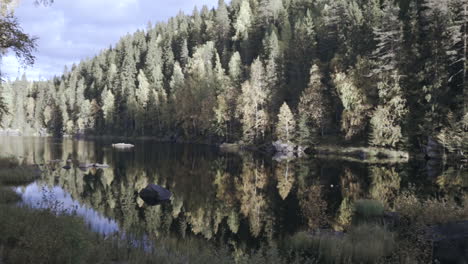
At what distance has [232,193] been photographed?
24.8 metres

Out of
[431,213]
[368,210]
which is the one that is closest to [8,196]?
[368,210]

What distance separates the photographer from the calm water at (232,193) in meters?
16.4

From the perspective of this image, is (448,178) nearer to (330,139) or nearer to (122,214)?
(122,214)

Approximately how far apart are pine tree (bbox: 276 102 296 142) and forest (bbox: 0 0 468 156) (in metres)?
0.18

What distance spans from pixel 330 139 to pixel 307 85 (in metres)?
12.6

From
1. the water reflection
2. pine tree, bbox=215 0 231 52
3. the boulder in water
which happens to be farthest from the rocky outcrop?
pine tree, bbox=215 0 231 52

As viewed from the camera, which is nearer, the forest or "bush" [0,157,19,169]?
"bush" [0,157,19,169]

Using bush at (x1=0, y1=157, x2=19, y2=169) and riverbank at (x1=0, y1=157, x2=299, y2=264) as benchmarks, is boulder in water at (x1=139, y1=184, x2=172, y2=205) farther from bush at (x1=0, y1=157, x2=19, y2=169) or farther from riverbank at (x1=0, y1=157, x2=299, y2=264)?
bush at (x1=0, y1=157, x2=19, y2=169)

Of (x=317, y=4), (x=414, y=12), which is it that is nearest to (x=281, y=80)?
(x=414, y=12)

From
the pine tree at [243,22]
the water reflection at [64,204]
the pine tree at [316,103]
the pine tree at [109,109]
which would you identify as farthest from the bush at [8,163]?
the pine tree at [109,109]

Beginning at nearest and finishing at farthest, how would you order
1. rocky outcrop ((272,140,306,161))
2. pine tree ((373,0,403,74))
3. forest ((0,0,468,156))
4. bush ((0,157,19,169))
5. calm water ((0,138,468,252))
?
1. calm water ((0,138,468,252))
2. bush ((0,157,19,169))
3. forest ((0,0,468,156))
4. pine tree ((373,0,403,74))
5. rocky outcrop ((272,140,306,161))

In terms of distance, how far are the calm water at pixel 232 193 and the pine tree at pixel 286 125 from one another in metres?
20.9

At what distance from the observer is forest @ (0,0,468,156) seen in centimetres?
4412

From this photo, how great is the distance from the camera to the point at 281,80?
245ft
